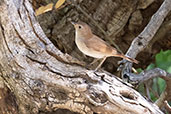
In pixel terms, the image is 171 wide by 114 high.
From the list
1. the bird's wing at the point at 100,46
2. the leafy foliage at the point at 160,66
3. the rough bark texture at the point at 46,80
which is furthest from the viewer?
the leafy foliage at the point at 160,66

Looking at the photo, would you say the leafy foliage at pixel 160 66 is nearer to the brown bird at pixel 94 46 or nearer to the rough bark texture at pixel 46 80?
the brown bird at pixel 94 46

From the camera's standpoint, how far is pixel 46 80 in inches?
88.3

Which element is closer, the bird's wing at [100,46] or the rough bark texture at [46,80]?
the rough bark texture at [46,80]

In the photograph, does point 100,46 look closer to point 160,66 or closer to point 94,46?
point 94,46

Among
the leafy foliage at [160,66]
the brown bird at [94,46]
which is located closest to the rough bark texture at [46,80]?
the brown bird at [94,46]

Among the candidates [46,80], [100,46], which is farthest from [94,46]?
[46,80]

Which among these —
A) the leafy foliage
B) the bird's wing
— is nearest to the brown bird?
the bird's wing

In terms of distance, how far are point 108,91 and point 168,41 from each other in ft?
8.12

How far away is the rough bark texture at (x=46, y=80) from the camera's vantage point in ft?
7.13

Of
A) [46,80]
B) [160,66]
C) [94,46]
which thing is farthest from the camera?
[160,66]

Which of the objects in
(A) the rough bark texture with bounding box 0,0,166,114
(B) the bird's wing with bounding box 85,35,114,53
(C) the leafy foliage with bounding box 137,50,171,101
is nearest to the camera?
(A) the rough bark texture with bounding box 0,0,166,114

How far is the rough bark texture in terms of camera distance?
2.17 meters

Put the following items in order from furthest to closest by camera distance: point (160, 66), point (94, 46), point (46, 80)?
point (160, 66)
point (94, 46)
point (46, 80)

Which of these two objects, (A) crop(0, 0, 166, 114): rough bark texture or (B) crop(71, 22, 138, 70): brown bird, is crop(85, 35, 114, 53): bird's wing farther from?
(A) crop(0, 0, 166, 114): rough bark texture
